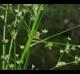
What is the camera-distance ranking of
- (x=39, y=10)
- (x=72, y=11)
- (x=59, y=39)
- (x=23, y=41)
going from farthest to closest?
1. (x=72, y=11)
2. (x=59, y=39)
3. (x=23, y=41)
4. (x=39, y=10)

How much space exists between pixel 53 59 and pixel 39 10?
527 mm

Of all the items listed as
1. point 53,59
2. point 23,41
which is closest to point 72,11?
point 53,59

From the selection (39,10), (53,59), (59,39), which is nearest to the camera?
(39,10)

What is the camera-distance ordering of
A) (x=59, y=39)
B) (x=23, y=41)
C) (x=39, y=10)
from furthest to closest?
(x=59, y=39) < (x=23, y=41) < (x=39, y=10)

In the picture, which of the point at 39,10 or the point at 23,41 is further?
the point at 23,41

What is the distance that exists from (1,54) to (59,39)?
1.11ft

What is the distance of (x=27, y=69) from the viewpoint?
3.61 feet

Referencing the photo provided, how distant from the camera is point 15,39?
1.10m

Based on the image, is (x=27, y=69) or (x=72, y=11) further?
(x=72, y=11)
